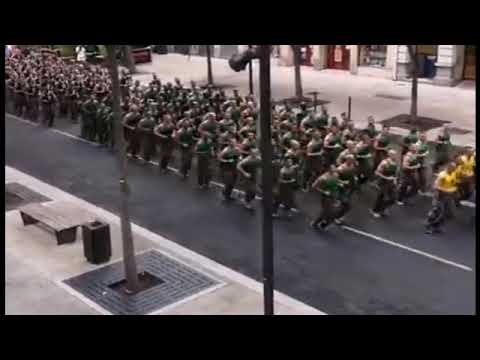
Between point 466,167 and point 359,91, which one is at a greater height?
point 466,167

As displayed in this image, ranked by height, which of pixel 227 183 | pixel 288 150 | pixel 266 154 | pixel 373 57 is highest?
pixel 266 154

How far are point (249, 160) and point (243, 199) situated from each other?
1.27m

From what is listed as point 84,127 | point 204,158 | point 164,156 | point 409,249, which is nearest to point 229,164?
point 204,158

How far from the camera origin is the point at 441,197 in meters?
13.1

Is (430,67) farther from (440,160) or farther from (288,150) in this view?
(288,150)

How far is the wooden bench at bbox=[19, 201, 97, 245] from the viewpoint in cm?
1290

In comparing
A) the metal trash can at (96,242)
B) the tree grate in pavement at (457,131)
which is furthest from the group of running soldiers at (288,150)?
the tree grate in pavement at (457,131)

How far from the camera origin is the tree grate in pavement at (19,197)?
1538 centimetres

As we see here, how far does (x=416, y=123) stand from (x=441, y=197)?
905 centimetres

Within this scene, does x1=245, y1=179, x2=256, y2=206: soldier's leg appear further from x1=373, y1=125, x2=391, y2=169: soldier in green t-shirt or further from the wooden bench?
the wooden bench

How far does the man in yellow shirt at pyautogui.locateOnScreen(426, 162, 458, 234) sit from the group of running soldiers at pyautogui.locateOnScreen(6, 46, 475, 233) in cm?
2

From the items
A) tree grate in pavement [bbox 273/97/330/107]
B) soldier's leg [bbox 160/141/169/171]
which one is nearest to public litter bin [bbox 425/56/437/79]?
tree grate in pavement [bbox 273/97/330/107]
